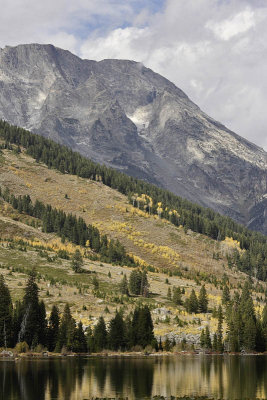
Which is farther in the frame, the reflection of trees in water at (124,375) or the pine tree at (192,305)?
the pine tree at (192,305)

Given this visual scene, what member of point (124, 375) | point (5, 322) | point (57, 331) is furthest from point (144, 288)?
point (124, 375)

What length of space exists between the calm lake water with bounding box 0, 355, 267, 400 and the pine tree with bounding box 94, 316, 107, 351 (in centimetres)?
894

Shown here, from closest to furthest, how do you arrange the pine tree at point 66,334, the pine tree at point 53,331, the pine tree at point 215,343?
the pine tree at point 66,334 < the pine tree at point 53,331 < the pine tree at point 215,343

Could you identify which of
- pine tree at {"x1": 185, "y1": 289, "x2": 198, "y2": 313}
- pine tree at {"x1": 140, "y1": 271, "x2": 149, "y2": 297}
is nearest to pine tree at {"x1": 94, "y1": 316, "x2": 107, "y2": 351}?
pine tree at {"x1": 185, "y1": 289, "x2": 198, "y2": 313}

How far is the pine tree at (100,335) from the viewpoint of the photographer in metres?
101

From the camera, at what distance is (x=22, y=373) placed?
71.6 meters

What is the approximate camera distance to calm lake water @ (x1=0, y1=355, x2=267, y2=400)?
59.8 meters

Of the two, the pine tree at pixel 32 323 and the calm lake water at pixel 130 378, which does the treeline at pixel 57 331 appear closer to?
the pine tree at pixel 32 323

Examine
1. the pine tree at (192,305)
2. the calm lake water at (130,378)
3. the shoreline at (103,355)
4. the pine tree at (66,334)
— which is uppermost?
the pine tree at (192,305)

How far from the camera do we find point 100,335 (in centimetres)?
10200

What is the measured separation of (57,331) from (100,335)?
25.1 feet

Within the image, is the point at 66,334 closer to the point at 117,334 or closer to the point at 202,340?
the point at 117,334

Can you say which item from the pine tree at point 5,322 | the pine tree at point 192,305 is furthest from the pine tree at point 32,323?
the pine tree at point 192,305

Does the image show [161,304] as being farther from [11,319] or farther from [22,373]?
[22,373]
